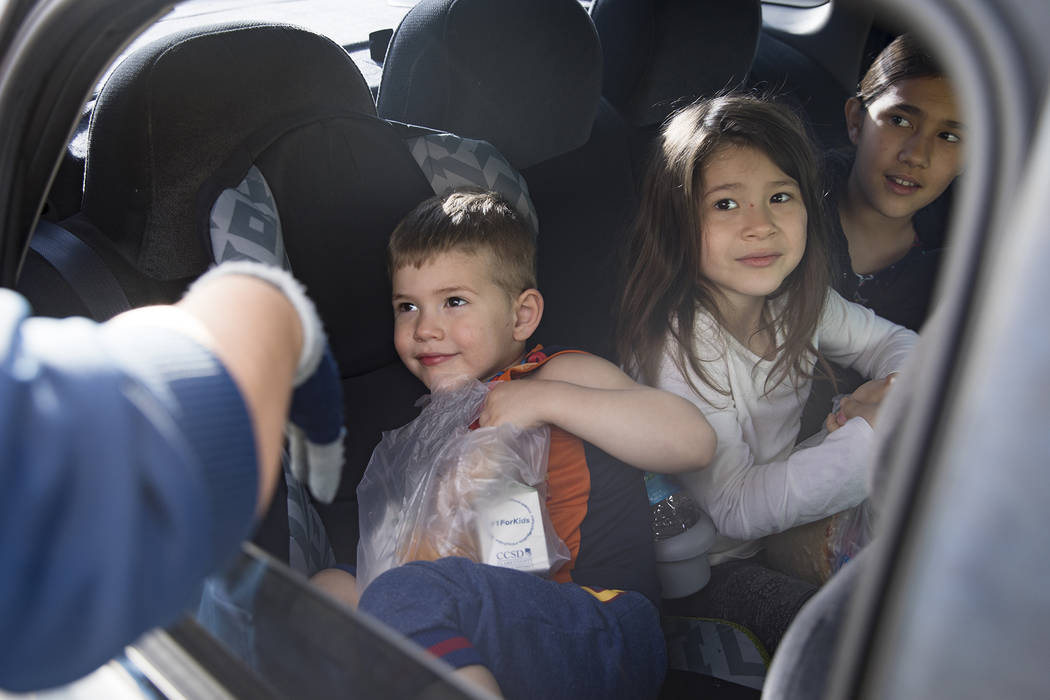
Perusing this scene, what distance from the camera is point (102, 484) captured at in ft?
1.36

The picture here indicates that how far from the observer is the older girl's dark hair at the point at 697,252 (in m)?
1.53

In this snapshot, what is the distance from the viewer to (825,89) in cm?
292

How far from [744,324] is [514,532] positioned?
65 cm

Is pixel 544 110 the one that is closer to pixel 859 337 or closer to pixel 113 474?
pixel 859 337

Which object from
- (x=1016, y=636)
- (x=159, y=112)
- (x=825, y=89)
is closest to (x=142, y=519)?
(x=1016, y=636)

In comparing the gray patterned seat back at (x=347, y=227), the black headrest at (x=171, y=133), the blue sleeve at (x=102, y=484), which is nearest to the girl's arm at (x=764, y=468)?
the gray patterned seat back at (x=347, y=227)

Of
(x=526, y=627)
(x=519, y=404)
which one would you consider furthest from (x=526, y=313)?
(x=526, y=627)

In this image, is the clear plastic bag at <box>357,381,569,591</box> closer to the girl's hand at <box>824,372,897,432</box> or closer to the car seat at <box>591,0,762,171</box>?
the girl's hand at <box>824,372,897,432</box>

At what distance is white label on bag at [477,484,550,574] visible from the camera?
118cm

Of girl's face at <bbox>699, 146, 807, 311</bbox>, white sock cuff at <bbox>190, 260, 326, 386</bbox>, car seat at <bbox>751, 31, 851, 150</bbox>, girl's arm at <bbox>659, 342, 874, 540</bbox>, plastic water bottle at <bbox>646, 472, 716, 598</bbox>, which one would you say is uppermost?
car seat at <bbox>751, 31, 851, 150</bbox>

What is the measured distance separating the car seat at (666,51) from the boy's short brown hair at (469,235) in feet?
2.87

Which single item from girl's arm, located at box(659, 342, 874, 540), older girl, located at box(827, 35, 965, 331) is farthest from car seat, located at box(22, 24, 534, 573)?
older girl, located at box(827, 35, 965, 331)

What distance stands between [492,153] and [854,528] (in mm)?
961

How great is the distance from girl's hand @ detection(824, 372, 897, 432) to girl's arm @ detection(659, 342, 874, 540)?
61mm
